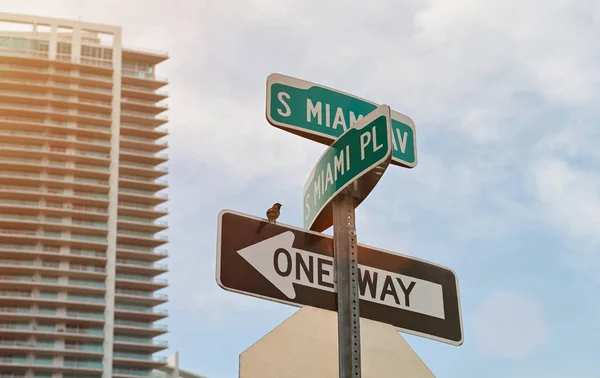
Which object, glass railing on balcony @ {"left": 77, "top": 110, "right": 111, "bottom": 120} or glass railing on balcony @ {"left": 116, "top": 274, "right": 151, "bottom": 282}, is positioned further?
glass railing on balcony @ {"left": 77, "top": 110, "right": 111, "bottom": 120}

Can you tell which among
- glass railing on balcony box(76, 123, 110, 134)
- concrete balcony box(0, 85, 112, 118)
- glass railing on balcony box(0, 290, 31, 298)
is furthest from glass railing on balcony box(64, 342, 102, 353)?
concrete balcony box(0, 85, 112, 118)

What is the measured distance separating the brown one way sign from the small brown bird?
0.02 m

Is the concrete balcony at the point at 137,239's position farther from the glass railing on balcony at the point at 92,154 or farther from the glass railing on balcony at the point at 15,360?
the glass railing on balcony at the point at 15,360

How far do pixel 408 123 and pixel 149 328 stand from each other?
78.7 meters

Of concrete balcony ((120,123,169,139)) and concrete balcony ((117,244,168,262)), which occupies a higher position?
concrete balcony ((120,123,169,139))

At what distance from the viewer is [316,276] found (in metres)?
2.64

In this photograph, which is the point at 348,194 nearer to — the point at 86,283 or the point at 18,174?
the point at 86,283

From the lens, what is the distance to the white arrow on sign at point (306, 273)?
103 inches

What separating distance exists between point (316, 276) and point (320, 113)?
1.93ft

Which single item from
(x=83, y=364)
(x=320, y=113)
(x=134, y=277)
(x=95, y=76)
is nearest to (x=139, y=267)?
(x=134, y=277)

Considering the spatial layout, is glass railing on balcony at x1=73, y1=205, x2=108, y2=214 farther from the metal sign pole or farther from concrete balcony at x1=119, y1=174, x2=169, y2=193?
the metal sign pole

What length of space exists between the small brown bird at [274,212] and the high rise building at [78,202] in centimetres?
7515

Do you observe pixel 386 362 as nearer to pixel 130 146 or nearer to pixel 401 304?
pixel 401 304

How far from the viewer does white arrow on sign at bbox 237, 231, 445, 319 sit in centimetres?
262
